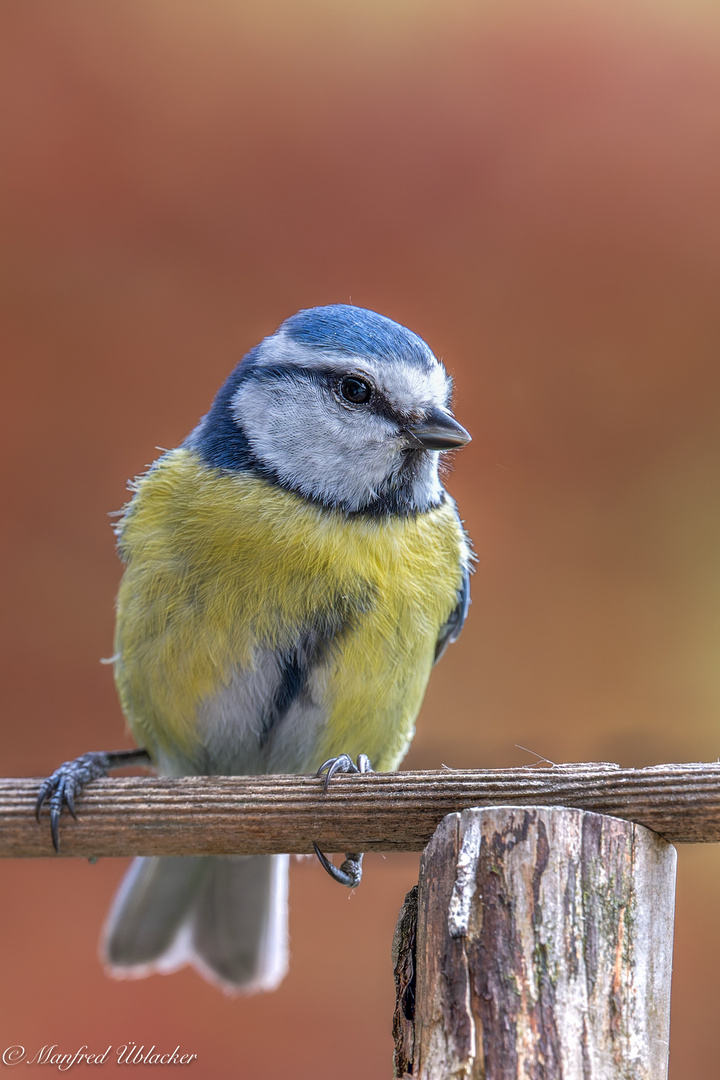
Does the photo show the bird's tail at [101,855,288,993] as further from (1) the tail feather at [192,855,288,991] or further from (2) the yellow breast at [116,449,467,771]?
(2) the yellow breast at [116,449,467,771]

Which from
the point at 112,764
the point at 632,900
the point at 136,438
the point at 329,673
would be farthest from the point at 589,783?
the point at 136,438

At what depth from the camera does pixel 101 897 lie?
1.82 meters

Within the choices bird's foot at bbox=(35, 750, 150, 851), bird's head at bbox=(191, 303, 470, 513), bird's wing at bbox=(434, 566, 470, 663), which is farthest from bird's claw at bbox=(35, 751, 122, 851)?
bird's wing at bbox=(434, 566, 470, 663)

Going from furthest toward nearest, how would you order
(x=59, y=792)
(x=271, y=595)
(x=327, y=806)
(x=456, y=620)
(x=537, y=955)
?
(x=456, y=620) < (x=271, y=595) < (x=59, y=792) < (x=327, y=806) < (x=537, y=955)

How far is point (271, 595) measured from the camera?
1.23 metres

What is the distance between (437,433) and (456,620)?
35cm

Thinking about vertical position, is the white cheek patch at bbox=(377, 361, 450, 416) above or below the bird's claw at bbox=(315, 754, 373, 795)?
above

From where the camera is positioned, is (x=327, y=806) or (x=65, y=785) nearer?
(x=327, y=806)

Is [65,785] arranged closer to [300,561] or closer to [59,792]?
[59,792]

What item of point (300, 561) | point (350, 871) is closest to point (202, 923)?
point (350, 871)

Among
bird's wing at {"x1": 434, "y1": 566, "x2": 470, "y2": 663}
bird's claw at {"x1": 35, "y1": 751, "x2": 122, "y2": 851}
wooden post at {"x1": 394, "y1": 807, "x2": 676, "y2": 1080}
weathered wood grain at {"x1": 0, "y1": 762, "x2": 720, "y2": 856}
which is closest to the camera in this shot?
wooden post at {"x1": 394, "y1": 807, "x2": 676, "y2": 1080}

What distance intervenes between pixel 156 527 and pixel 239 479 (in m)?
0.13

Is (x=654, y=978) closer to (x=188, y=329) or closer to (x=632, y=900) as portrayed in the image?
(x=632, y=900)

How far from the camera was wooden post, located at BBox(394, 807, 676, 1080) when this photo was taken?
670 millimetres
